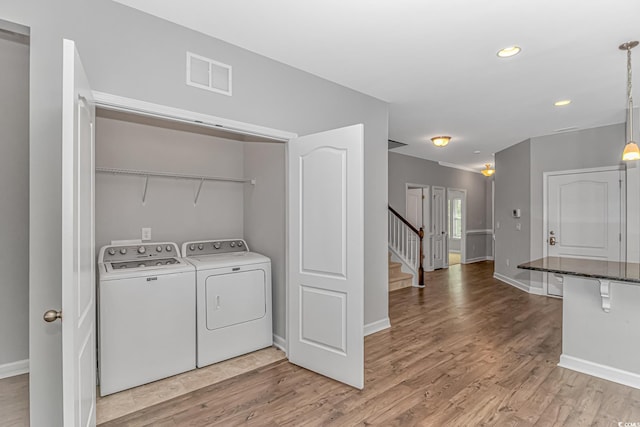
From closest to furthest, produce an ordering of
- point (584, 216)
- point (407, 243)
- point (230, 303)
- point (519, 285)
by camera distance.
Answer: point (230, 303), point (584, 216), point (519, 285), point (407, 243)

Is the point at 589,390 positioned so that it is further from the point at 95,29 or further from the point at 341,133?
the point at 95,29

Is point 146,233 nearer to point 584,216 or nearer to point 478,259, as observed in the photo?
point 584,216

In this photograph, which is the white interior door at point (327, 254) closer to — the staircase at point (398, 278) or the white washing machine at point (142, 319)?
the white washing machine at point (142, 319)

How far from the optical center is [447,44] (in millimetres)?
2652

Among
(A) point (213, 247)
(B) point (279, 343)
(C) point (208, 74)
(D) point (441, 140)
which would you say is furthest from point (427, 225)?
(C) point (208, 74)

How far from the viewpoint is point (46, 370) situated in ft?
6.04

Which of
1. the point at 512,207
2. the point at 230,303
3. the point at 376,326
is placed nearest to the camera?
the point at 230,303

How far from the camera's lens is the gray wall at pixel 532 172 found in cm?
507

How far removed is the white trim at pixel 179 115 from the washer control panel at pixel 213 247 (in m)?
1.44

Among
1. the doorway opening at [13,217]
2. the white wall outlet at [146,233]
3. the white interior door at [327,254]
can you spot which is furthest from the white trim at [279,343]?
the doorway opening at [13,217]

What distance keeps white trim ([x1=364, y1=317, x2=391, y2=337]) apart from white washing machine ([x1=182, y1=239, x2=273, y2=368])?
1.10 meters

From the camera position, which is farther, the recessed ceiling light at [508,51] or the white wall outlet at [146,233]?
the white wall outlet at [146,233]

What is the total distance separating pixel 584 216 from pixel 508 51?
149 inches

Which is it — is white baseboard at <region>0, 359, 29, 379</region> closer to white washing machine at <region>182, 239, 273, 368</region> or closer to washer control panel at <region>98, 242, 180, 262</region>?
washer control panel at <region>98, 242, 180, 262</region>
